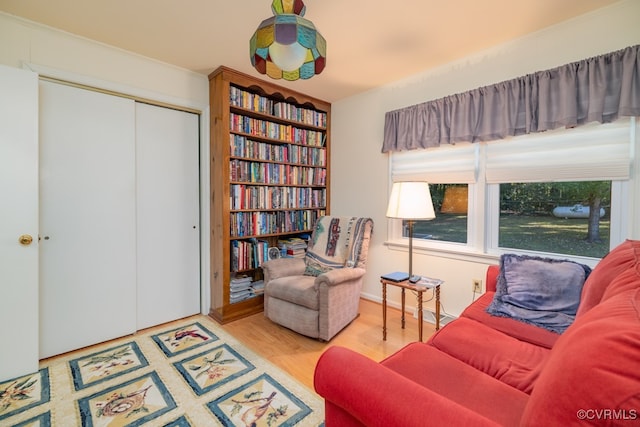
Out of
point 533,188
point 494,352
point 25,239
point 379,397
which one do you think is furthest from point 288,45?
point 533,188

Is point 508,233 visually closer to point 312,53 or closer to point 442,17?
point 442,17

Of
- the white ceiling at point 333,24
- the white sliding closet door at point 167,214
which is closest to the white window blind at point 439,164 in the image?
the white ceiling at point 333,24

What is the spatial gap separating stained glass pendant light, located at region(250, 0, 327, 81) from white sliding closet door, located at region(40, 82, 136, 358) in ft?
5.37

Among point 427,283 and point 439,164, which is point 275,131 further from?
point 427,283

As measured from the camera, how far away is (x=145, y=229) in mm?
2539

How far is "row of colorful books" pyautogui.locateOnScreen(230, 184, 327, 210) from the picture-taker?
2.86 m

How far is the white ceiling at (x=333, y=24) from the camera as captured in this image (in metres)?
1.80

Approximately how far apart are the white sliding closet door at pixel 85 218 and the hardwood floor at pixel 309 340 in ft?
3.30

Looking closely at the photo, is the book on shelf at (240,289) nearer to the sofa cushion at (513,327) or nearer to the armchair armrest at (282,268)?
the armchair armrest at (282,268)

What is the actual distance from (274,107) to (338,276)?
197 cm

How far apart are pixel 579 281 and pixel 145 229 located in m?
3.18

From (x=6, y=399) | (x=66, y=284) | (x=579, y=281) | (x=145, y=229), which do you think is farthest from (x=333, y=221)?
(x=6, y=399)

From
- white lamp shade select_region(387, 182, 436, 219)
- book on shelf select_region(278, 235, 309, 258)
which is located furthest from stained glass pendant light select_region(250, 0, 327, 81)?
book on shelf select_region(278, 235, 309, 258)

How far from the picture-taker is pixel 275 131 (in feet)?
10.3
